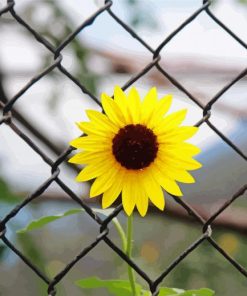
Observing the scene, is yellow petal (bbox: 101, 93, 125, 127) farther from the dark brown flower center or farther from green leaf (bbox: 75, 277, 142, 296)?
green leaf (bbox: 75, 277, 142, 296)

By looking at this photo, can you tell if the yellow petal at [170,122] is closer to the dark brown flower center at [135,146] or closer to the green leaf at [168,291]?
the dark brown flower center at [135,146]

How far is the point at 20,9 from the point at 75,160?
1.20 m

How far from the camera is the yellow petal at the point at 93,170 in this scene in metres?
0.59

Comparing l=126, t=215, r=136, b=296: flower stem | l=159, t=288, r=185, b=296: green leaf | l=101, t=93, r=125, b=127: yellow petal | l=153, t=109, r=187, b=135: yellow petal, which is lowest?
l=159, t=288, r=185, b=296: green leaf

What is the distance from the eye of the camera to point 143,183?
598 mm

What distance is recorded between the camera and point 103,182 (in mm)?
596

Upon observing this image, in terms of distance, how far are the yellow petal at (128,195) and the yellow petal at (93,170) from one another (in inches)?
Result: 0.6

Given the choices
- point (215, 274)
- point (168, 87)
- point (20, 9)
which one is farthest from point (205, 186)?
point (20, 9)

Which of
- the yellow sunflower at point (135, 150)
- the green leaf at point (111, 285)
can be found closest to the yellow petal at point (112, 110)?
the yellow sunflower at point (135, 150)

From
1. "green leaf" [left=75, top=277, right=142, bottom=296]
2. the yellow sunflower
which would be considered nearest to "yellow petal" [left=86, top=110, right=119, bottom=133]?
the yellow sunflower

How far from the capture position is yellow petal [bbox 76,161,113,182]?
590 mm

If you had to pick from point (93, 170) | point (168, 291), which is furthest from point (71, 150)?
point (168, 291)

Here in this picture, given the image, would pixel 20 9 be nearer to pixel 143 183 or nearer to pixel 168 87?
pixel 168 87

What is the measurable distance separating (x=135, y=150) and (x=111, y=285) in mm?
100
